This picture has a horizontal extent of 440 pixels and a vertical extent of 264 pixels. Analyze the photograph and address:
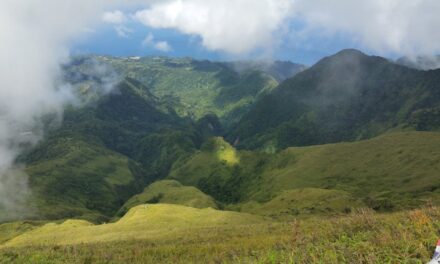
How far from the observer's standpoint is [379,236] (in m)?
18.6

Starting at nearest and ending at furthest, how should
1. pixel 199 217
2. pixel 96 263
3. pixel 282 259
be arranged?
pixel 282 259 < pixel 96 263 < pixel 199 217

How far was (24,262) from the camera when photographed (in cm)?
2502

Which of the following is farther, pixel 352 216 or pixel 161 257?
pixel 161 257

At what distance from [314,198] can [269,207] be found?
2517 cm

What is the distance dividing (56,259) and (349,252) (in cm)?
1581

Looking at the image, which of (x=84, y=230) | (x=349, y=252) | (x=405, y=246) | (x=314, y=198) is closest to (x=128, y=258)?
(x=349, y=252)

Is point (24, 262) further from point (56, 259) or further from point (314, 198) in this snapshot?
point (314, 198)

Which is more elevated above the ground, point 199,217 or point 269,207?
point 269,207

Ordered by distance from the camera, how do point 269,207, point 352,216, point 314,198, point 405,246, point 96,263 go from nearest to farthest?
1. point 405,246
2. point 352,216
3. point 96,263
4. point 314,198
5. point 269,207

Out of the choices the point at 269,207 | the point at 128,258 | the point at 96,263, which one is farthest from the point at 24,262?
the point at 269,207

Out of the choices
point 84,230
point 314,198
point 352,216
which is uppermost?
point 314,198

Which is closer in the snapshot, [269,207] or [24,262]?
[24,262]

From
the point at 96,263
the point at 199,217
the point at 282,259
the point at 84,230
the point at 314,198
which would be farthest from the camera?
the point at 314,198

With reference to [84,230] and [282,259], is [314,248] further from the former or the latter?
[84,230]
